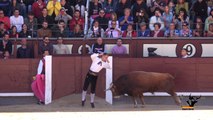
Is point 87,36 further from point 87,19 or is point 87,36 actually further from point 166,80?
point 166,80

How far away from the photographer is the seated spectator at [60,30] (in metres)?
15.5

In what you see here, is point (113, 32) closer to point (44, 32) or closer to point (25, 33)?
point (44, 32)

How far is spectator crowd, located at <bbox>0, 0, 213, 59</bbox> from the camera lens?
1550 cm

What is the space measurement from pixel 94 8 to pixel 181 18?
2047 mm

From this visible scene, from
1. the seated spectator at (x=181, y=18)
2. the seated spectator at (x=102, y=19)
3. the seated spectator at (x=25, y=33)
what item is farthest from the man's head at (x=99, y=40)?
the seated spectator at (x=181, y=18)

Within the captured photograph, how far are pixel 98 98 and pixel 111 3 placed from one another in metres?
2.32

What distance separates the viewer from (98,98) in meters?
15.4

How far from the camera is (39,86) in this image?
15.1 meters

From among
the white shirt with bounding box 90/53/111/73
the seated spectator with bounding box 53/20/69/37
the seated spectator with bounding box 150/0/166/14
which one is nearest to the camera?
the white shirt with bounding box 90/53/111/73

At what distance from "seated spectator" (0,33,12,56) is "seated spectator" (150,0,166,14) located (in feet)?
11.0

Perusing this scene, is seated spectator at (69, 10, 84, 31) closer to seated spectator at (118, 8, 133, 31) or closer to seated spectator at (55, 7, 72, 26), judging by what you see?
seated spectator at (55, 7, 72, 26)

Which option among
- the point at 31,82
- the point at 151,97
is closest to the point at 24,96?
the point at 31,82

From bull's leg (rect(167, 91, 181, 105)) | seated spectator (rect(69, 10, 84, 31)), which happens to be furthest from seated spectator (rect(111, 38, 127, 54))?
bull's leg (rect(167, 91, 181, 105))

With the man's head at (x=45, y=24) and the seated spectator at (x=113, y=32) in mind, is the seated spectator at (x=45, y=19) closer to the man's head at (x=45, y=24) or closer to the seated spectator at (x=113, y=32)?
the man's head at (x=45, y=24)
